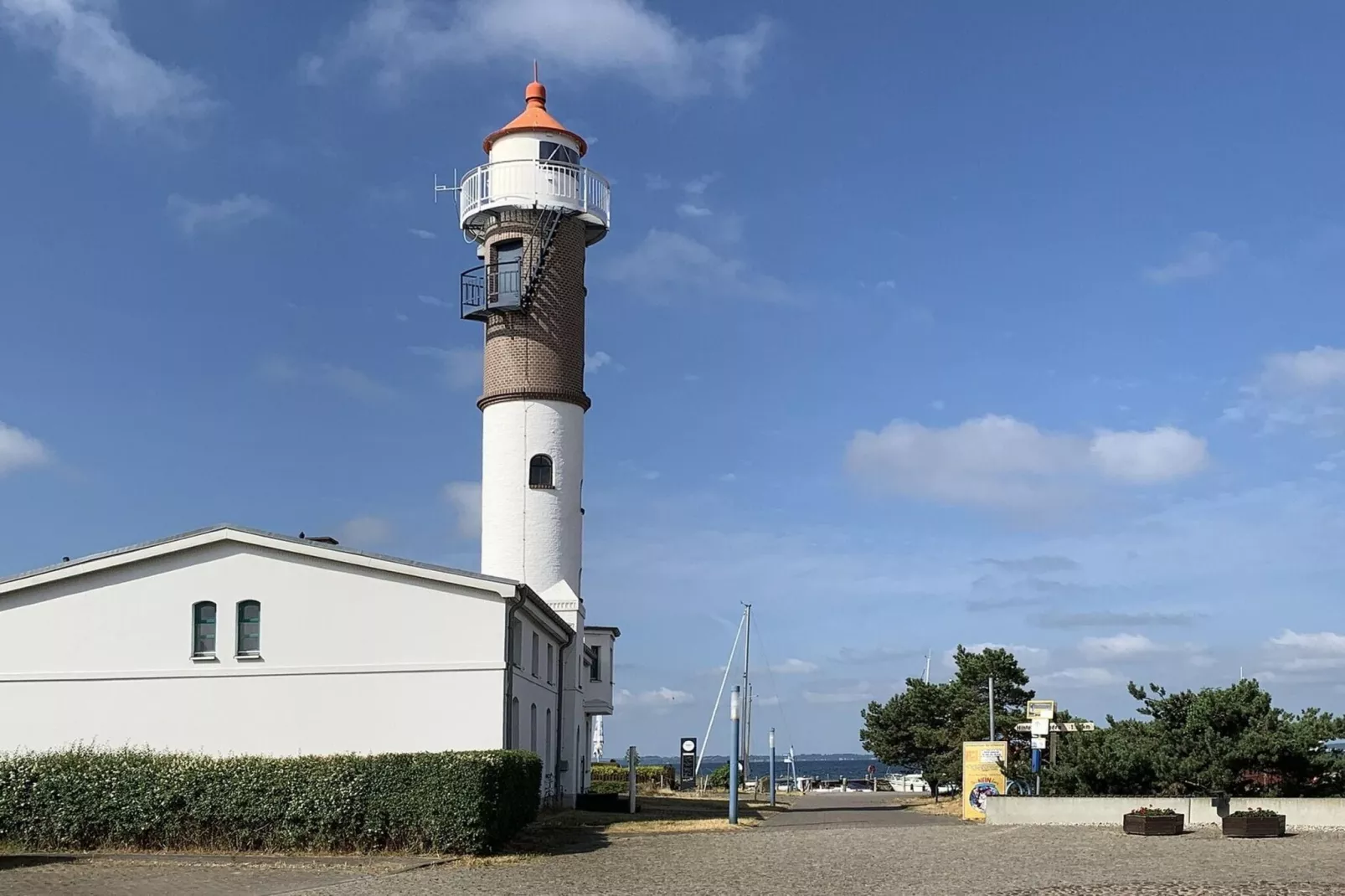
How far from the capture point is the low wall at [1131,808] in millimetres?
29156

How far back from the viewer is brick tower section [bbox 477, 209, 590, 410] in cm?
3894

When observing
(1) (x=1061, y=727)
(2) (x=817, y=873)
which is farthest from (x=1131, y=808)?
(1) (x=1061, y=727)

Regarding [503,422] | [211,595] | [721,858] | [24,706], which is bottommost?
[721,858]

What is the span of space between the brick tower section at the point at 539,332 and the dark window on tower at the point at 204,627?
12.3 metres

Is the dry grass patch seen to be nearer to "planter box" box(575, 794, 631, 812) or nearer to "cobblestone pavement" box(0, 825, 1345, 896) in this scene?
"planter box" box(575, 794, 631, 812)

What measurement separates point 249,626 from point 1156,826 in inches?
718

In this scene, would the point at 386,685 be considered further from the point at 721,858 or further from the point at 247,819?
the point at 721,858

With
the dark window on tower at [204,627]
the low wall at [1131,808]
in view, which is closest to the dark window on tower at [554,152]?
the dark window on tower at [204,627]

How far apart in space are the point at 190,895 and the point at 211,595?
10583 millimetres

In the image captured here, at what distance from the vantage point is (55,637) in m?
28.5

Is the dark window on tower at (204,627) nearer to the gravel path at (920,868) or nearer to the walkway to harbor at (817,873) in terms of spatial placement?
the walkway to harbor at (817,873)

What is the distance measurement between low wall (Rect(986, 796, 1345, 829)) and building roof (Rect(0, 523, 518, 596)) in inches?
505

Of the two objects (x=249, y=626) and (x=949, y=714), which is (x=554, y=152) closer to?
(x=249, y=626)

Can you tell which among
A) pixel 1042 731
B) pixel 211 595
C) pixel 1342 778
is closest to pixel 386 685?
pixel 211 595
